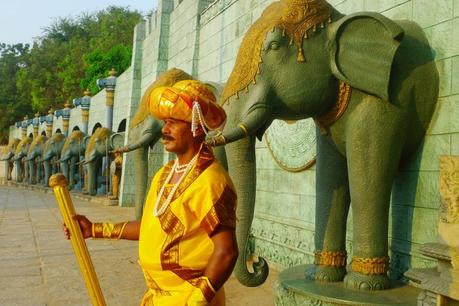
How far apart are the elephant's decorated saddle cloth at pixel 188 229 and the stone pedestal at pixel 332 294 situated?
131cm

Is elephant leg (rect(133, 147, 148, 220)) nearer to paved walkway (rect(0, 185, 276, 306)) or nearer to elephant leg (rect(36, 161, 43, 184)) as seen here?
paved walkway (rect(0, 185, 276, 306))

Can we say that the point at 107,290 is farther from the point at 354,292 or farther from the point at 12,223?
the point at 12,223

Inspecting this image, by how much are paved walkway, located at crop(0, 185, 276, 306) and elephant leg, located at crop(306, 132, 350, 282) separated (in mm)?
886

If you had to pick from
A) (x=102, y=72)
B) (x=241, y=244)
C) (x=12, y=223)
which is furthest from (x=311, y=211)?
(x=102, y=72)

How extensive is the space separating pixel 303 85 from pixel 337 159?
2.19ft

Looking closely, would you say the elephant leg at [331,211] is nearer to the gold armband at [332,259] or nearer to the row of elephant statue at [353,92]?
the gold armband at [332,259]

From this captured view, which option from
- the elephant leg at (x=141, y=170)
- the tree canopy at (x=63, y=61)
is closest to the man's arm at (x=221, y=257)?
the elephant leg at (x=141, y=170)

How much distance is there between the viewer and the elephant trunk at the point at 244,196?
3193 mm

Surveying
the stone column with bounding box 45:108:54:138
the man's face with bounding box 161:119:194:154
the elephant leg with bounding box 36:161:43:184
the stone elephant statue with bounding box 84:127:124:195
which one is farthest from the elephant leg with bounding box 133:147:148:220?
the stone column with bounding box 45:108:54:138

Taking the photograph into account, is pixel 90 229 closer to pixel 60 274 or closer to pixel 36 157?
pixel 60 274

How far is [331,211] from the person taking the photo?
3641 millimetres

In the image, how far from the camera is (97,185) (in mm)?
16891

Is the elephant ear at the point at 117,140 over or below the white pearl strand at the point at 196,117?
over

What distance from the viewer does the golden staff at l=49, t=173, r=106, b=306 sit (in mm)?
2094
